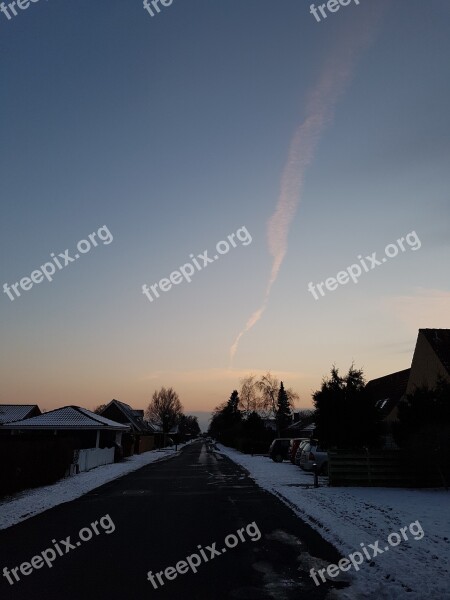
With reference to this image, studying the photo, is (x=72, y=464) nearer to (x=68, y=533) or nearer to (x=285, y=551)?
(x=68, y=533)

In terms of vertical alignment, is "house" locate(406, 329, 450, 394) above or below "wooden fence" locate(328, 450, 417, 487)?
above

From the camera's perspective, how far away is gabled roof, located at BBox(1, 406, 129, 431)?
33.5 meters

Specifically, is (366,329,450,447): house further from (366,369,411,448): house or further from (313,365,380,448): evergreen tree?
(313,365,380,448): evergreen tree

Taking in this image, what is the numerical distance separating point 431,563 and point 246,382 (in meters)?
112

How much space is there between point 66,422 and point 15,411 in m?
45.0

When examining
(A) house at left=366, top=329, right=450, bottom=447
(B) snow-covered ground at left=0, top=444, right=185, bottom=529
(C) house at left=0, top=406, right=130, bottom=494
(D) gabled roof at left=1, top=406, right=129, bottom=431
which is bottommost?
(B) snow-covered ground at left=0, top=444, right=185, bottom=529

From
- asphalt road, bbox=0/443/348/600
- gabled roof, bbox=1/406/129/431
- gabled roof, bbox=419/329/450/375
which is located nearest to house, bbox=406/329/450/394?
gabled roof, bbox=419/329/450/375

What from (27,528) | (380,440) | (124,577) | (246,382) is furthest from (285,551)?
(246,382)

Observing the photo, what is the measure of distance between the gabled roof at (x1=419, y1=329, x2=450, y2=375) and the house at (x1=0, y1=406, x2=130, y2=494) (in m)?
20.3

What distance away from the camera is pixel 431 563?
7328 millimetres

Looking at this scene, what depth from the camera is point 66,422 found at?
113 feet

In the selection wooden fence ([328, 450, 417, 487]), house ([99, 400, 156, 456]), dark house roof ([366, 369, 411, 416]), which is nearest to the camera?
wooden fence ([328, 450, 417, 487])

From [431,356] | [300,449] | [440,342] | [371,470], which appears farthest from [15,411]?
[371,470]

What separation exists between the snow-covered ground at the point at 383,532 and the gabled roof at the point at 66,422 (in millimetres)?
19093
